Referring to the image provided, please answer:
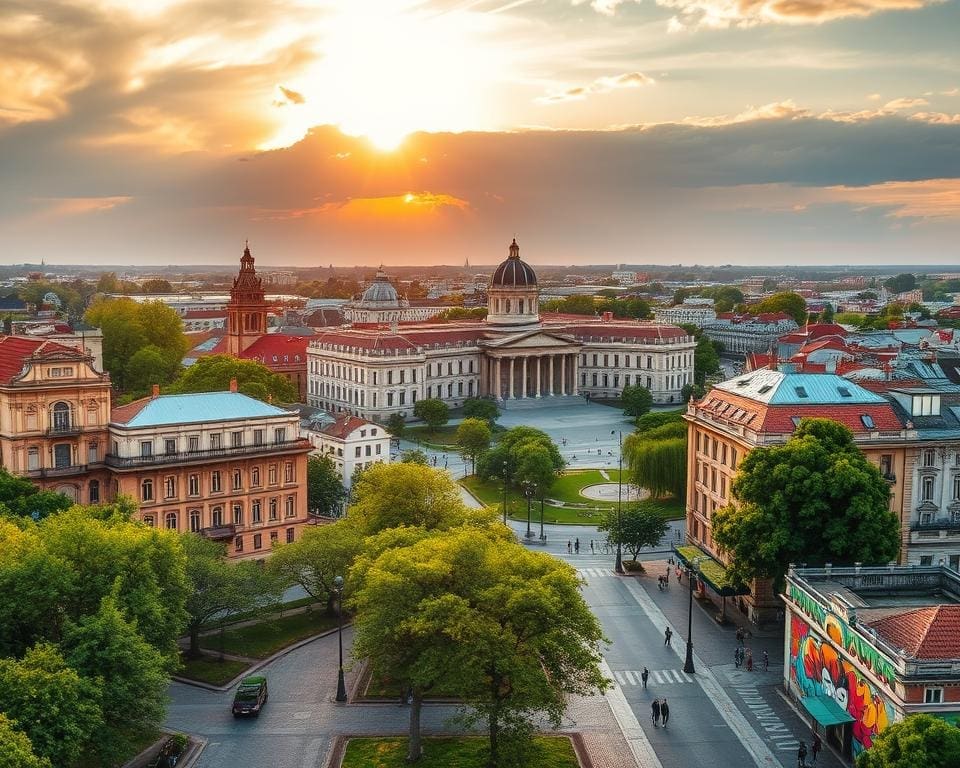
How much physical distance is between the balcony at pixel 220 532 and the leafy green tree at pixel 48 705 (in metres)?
29.5

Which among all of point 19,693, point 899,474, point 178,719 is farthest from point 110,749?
point 899,474

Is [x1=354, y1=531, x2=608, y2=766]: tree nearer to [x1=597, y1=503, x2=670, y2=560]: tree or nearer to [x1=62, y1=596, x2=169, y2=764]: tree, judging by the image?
Answer: [x1=62, y1=596, x2=169, y2=764]: tree

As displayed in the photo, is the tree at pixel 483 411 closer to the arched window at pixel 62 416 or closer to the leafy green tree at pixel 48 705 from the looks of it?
the arched window at pixel 62 416

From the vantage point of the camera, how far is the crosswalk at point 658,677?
1957 inches

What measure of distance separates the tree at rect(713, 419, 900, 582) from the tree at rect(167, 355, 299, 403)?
53221 mm

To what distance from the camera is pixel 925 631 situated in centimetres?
3762

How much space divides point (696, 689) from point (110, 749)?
87.4 ft

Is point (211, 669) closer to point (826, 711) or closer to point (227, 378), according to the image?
point (826, 711)

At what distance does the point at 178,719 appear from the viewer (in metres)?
45.0

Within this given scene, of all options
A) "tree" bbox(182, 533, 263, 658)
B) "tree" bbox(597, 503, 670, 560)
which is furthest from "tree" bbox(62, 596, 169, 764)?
"tree" bbox(597, 503, 670, 560)

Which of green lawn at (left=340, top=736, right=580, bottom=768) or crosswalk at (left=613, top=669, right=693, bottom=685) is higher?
green lawn at (left=340, top=736, right=580, bottom=768)

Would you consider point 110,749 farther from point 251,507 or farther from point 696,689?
point 251,507

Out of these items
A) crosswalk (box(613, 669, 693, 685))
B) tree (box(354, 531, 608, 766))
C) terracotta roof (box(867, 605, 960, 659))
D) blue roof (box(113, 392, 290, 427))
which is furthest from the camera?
blue roof (box(113, 392, 290, 427))

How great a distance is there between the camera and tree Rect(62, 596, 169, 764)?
3706cm
